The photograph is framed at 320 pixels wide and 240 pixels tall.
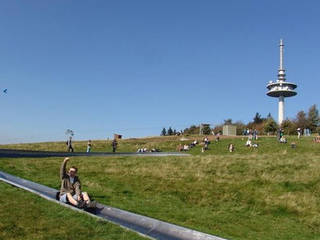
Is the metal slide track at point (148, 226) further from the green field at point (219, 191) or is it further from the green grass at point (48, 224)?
the green field at point (219, 191)

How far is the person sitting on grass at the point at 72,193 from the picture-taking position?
11195 millimetres

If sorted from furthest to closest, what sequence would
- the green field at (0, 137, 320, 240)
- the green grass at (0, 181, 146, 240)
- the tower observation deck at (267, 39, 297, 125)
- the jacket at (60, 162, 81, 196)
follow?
the tower observation deck at (267, 39, 297, 125)
the green field at (0, 137, 320, 240)
the jacket at (60, 162, 81, 196)
the green grass at (0, 181, 146, 240)

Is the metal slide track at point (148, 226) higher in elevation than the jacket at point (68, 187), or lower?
lower

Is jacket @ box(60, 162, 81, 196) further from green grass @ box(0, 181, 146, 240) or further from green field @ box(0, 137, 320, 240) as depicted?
green field @ box(0, 137, 320, 240)

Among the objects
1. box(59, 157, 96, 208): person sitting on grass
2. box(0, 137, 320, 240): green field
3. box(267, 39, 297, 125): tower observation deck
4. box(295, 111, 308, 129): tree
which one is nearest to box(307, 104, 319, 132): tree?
box(295, 111, 308, 129): tree

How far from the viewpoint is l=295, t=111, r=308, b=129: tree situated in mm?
100006

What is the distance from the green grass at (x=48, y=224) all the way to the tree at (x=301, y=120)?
321 ft

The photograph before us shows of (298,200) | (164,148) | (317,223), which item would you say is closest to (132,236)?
(317,223)

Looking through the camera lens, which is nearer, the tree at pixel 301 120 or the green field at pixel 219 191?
the green field at pixel 219 191

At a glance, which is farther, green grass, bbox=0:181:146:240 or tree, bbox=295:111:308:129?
tree, bbox=295:111:308:129

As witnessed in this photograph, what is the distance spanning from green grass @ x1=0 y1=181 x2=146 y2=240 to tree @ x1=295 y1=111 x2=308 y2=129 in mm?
97762

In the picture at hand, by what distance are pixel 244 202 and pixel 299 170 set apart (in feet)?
19.6

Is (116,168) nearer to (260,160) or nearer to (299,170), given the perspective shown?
(260,160)

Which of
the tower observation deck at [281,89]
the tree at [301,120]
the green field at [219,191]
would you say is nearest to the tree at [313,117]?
the tree at [301,120]
